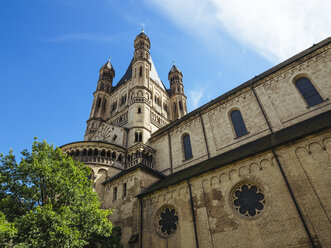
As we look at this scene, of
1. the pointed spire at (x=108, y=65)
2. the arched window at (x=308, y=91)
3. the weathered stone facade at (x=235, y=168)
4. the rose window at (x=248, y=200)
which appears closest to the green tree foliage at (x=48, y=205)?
the weathered stone facade at (x=235, y=168)

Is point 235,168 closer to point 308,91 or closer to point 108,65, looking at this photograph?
point 308,91

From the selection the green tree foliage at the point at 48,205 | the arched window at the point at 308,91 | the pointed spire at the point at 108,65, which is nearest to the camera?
the green tree foliage at the point at 48,205

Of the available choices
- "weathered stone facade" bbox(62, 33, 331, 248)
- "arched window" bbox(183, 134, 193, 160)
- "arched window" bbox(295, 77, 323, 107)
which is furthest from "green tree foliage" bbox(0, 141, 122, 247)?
"arched window" bbox(295, 77, 323, 107)

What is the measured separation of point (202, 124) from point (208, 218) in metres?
9.13

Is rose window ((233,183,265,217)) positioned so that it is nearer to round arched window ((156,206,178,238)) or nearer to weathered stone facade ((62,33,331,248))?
weathered stone facade ((62,33,331,248))

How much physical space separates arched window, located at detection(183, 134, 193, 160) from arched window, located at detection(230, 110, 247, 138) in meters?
4.41

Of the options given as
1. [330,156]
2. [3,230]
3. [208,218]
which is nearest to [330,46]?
[330,156]

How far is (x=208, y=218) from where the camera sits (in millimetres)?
10867

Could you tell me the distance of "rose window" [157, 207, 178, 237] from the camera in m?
12.1

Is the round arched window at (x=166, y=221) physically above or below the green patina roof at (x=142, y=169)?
below

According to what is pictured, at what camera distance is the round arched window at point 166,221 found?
478 inches

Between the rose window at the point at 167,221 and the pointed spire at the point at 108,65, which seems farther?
the pointed spire at the point at 108,65

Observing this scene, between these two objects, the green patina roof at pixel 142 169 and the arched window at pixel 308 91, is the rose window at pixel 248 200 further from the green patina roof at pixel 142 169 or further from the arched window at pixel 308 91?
the arched window at pixel 308 91

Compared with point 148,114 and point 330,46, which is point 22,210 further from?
point 330,46
